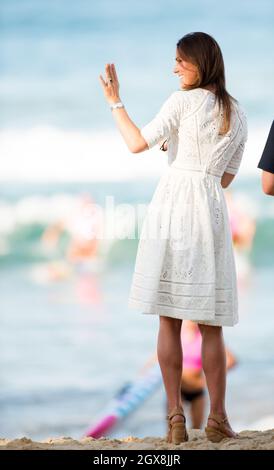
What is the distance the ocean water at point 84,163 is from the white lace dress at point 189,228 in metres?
5.72

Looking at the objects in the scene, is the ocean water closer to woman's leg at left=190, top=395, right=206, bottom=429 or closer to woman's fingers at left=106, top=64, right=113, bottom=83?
woman's leg at left=190, top=395, right=206, bottom=429

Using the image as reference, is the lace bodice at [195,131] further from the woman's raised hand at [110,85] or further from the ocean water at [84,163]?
the ocean water at [84,163]

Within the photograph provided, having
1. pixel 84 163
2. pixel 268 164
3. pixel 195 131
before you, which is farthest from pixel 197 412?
pixel 84 163

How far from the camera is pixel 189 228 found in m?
2.38

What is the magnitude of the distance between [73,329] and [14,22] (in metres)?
3.88

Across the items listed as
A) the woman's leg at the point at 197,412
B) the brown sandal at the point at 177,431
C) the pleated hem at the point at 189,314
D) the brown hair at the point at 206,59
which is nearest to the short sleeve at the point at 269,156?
the brown hair at the point at 206,59

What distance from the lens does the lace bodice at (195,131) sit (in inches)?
93.3

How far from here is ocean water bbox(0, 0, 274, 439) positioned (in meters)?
8.54

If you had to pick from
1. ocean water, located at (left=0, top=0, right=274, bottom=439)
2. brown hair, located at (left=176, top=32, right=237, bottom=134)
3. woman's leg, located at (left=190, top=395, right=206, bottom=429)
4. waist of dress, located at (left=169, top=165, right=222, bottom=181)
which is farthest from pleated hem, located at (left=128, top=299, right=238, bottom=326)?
ocean water, located at (left=0, top=0, right=274, bottom=439)

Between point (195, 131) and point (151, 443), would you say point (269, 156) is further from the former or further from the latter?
point (151, 443)

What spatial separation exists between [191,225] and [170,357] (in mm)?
361

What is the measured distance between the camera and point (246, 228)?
10.1 metres
